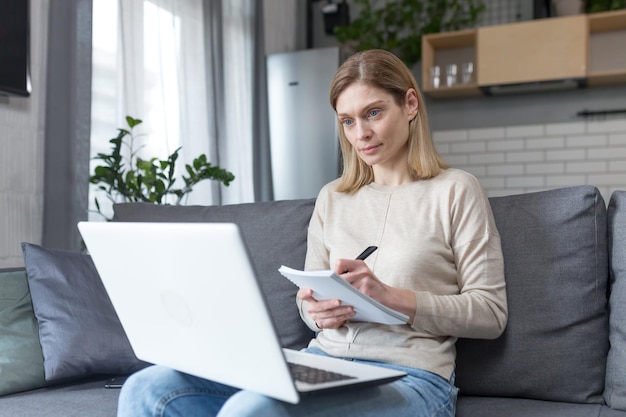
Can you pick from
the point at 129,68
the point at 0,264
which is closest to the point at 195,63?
the point at 129,68

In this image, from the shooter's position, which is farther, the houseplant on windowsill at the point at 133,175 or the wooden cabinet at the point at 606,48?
the wooden cabinet at the point at 606,48

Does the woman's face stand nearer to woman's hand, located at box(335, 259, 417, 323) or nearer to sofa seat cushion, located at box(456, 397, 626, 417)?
woman's hand, located at box(335, 259, 417, 323)

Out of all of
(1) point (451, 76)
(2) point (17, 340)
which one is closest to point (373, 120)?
(2) point (17, 340)

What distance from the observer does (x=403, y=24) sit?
438 centimetres

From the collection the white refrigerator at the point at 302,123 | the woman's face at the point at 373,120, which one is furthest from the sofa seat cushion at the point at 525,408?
the white refrigerator at the point at 302,123

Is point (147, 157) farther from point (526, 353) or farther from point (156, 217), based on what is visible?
point (526, 353)

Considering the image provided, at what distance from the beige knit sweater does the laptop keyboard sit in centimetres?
26

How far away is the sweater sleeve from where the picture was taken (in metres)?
1.35

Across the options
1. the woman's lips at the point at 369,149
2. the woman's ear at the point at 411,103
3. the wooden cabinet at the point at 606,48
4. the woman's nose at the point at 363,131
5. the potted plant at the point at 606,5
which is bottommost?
the woman's lips at the point at 369,149

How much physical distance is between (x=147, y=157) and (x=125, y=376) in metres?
1.60

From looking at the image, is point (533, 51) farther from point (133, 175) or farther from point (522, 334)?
point (522, 334)

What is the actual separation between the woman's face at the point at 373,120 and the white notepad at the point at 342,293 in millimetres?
401

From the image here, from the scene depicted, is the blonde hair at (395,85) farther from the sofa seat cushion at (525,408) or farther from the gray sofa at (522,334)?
the sofa seat cushion at (525,408)

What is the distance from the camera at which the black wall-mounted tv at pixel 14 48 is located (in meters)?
2.47
